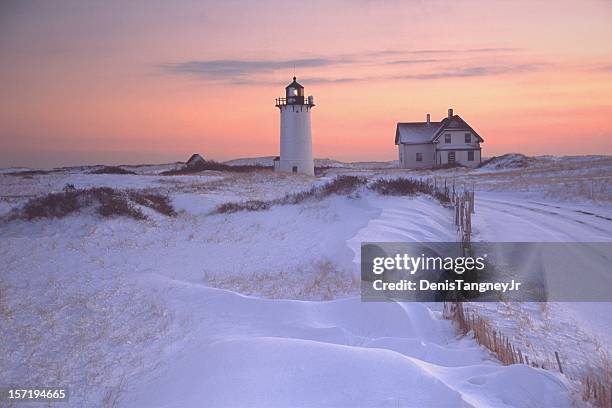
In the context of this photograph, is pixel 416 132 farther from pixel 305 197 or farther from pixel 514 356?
pixel 514 356

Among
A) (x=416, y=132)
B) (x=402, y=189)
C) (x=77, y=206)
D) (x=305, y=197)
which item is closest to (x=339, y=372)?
(x=77, y=206)

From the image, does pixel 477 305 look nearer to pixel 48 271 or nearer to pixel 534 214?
pixel 48 271

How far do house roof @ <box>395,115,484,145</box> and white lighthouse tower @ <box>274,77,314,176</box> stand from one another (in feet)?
58.5

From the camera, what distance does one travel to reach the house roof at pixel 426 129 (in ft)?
188

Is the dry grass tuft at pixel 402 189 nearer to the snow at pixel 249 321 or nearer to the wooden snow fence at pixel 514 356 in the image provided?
the snow at pixel 249 321

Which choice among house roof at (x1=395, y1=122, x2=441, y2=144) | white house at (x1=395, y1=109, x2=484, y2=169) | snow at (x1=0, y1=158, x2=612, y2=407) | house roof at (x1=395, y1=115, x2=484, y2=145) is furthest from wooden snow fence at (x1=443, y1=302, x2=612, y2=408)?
house roof at (x1=395, y1=122, x2=441, y2=144)

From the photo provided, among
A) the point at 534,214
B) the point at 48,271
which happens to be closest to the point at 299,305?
the point at 48,271

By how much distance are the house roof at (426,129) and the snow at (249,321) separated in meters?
40.8

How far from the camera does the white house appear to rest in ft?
188

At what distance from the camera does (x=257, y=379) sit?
546 centimetres

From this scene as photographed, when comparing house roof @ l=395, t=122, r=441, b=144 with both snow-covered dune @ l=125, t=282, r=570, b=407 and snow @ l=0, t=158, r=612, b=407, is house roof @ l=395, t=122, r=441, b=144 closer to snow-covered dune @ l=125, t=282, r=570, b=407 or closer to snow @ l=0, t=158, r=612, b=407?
snow @ l=0, t=158, r=612, b=407

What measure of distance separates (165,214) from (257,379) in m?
15.0

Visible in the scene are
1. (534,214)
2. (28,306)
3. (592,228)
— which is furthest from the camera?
(534,214)

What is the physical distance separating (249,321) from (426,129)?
55.7 metres
